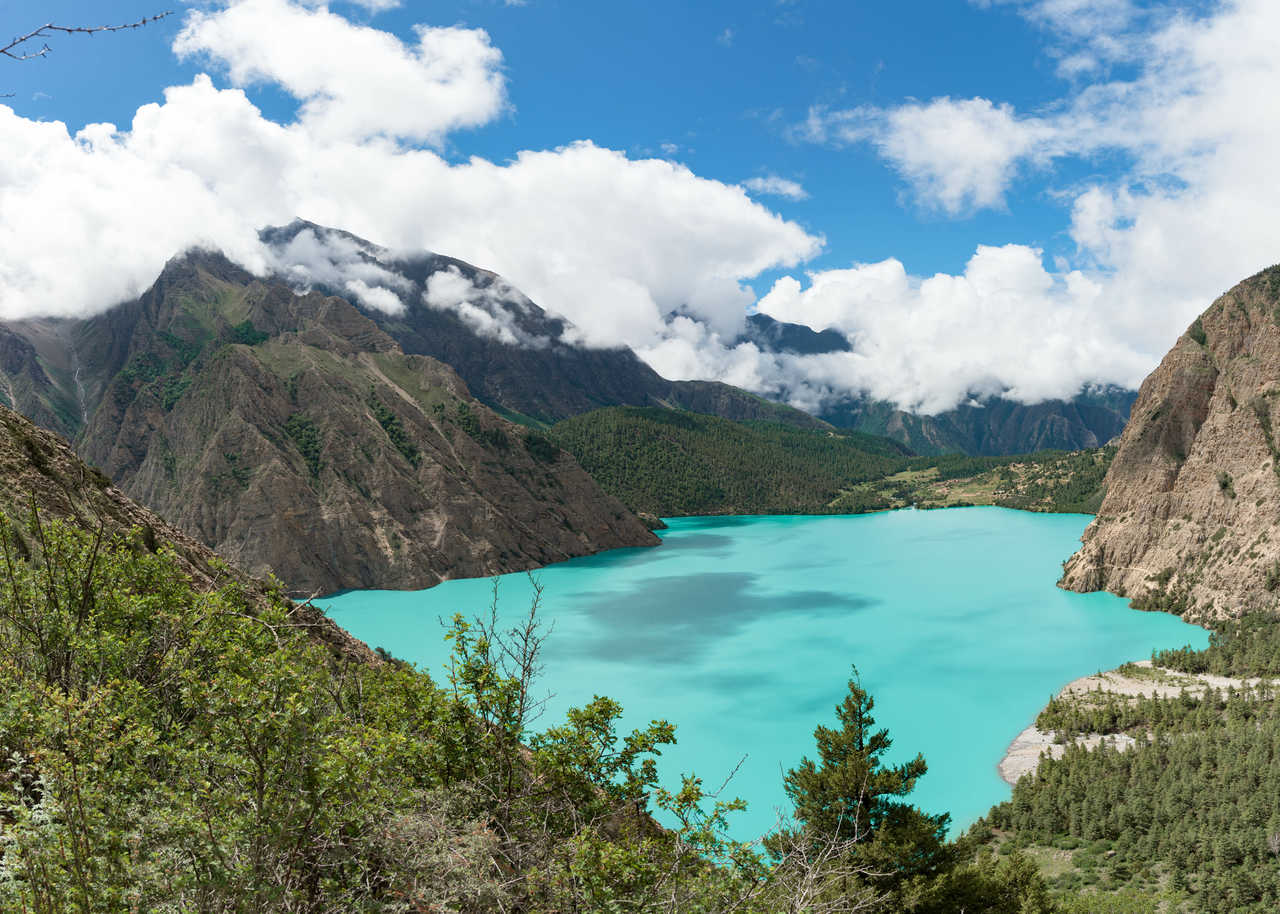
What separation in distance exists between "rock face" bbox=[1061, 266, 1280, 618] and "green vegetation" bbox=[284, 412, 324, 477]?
290 feet

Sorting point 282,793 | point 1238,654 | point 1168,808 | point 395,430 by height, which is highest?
point 395,430

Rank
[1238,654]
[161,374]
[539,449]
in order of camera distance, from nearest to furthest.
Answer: [1238,654] < [539,449] < [161,374]

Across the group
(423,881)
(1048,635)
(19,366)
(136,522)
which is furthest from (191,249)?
(423,881)

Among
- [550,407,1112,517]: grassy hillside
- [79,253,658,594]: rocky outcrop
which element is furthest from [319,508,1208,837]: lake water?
[550,407,1112,517]: grassy hillside

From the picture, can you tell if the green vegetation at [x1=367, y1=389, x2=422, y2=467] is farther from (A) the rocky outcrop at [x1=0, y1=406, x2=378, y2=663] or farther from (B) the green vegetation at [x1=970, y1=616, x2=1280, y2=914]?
(B) the green vegetation at [x1=970, y1=616, x2=1280, y2=914]

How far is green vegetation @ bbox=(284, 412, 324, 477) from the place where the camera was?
295 ft

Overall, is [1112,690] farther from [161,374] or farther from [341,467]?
[161,374]

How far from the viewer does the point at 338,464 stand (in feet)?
294

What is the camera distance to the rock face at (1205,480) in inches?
2306

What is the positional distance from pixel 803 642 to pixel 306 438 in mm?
68083

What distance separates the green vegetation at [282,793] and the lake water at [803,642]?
578 inches

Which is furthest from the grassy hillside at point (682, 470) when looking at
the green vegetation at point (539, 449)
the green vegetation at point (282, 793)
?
the green vegetation at point (282, 793)

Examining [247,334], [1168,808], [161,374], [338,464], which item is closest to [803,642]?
[1168,808]

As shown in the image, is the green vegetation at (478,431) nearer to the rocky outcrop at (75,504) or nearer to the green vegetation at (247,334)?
the green vegetation at (247,334)
